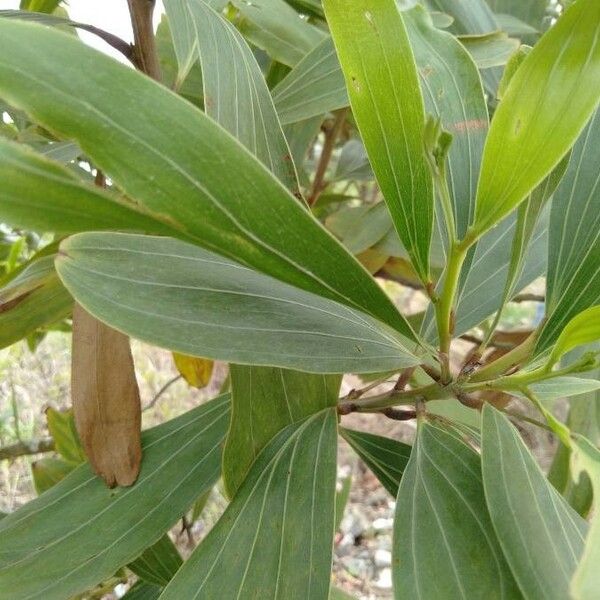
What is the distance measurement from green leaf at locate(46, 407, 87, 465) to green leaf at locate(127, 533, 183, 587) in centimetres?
18

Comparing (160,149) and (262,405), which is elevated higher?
(160,149)

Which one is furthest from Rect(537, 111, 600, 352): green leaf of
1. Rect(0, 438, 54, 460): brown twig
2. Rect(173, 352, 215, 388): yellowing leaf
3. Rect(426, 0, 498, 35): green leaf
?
Rect(0, 438, 54, 460): brown twig

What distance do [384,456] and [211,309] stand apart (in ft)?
0.78

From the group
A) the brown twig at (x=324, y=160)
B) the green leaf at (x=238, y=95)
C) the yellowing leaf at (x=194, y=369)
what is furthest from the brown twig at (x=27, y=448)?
the green leaf at (x=238, y=95)

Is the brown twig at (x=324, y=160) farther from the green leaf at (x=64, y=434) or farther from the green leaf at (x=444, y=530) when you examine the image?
the green leaf at (x=444, y=530)

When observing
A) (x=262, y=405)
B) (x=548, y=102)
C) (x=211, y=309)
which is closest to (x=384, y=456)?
(x=262, y=405)

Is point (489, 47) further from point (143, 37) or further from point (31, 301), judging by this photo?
point (31, 301)

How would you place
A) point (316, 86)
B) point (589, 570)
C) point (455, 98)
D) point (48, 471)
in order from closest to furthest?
point (589, 570) < point (455, 98) < point (316, 86) < point (48, 471)

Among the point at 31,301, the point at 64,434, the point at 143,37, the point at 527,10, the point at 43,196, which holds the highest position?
the point at 527,10

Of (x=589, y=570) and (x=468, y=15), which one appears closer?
(x=589, y=570)

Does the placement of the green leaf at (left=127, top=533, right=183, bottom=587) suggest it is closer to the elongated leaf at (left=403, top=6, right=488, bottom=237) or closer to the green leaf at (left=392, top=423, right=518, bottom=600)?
the green leaf at (left=392, top=423, right=518, bottom=600)

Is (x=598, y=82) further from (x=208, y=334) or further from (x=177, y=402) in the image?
(x=177, y=402)

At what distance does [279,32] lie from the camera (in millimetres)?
699

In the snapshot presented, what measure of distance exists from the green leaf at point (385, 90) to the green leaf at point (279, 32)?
0.32 metres
